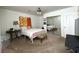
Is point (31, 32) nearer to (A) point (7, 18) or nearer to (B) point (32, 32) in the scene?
(B) point (32, 32)

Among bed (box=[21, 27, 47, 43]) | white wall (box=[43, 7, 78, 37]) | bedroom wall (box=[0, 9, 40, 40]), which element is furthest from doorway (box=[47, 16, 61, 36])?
bedroom wall (box=[0, 9, 40, 40])

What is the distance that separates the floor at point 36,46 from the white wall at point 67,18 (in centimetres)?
19

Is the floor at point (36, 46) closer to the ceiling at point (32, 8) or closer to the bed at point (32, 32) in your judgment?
the bed at point (32, 32)

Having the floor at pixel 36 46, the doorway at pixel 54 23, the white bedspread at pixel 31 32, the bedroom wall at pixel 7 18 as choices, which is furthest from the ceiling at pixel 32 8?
the floor at pixel 36 46

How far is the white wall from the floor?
19 cm

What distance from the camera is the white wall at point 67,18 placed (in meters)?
1.82

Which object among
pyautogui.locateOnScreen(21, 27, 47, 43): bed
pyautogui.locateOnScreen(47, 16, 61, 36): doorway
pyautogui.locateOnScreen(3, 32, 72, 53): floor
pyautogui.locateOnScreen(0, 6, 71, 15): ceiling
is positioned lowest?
pyautogui.locateOnScreen(3, 32, 72, 53): floor

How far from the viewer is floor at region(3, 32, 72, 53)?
1841mm

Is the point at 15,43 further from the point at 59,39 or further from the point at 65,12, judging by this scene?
the point at 65,12

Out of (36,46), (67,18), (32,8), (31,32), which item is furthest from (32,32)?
(67,18)

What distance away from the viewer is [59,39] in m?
1.88

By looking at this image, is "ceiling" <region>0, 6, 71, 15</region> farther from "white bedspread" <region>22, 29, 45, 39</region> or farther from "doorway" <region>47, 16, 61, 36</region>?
"white bedspread" <region>22, 29, 45, 39</region>
